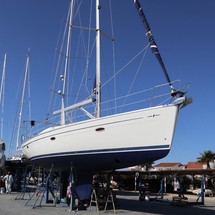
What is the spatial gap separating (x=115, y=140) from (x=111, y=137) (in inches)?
7.6

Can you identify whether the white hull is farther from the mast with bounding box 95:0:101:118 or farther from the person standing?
the person standing

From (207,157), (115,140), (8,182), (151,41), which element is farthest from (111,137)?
(207,157)

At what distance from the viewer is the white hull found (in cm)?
1108

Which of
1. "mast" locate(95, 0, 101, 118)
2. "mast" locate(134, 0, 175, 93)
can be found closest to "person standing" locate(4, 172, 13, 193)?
"mast" locate(95, 0, 101, 118)

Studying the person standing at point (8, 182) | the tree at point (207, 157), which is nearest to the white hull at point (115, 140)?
the person standing at point (8, 182)

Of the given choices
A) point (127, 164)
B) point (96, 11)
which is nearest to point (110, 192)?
point (127, 164)

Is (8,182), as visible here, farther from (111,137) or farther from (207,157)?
(207,157)

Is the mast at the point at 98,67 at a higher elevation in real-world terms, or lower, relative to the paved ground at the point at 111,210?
higher

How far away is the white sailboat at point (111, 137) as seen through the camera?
436 inches

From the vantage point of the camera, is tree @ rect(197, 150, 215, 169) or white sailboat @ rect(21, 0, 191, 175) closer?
white sailboat @ rect(21, 0, 191, 175)

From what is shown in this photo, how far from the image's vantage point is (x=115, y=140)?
12008mm

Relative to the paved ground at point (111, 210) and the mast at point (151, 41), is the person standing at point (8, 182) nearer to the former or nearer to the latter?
the paved ground at point (111, 210)

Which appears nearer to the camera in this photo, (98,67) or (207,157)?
(98,67)

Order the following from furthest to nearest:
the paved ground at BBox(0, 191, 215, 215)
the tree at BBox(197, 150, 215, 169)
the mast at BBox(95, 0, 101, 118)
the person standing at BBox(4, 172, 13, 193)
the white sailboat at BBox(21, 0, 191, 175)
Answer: the tree at BBox(197, 150, 215, 169)
the person standing at BBox(4, 172, 13, 193)
the mast at BBox(95, 0, 101, 118)
the paved ground at BBox(0, 191, 215, 215)
the white sailboat at BBox(21, 0, 191, 175)
